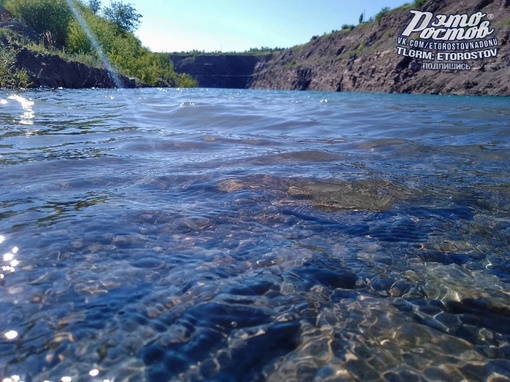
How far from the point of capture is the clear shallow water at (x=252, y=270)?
1.50 metres

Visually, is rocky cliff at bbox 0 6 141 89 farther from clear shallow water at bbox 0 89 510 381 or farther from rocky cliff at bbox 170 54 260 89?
rocky cliff at bbox 170 54 260 89

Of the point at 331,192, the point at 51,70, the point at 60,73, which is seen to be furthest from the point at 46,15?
the point at 331,192

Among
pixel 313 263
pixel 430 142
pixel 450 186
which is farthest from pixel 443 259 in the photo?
pixel 430 142

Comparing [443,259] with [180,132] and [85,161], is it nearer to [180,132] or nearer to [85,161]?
[85,161]

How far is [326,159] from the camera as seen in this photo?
4789 millimetres

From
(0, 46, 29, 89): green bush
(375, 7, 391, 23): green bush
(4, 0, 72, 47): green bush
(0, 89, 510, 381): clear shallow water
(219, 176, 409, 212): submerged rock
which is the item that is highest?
(375, 7, 391, 23): green bush

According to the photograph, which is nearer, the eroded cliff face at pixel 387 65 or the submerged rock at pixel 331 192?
the submerged rock at pixel 331 192

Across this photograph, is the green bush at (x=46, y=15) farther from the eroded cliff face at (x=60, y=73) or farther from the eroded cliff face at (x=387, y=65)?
the eroded cliff face at (x=387, y=65)

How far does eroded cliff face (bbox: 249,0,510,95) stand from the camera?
38250 millimetres

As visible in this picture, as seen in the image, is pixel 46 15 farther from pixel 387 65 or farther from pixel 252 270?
pixel 387 65

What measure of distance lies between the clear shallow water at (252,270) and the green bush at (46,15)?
106ft

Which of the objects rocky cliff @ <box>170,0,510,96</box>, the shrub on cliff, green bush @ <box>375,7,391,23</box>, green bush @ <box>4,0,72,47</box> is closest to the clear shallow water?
the shrub on cliff

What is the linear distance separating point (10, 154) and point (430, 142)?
5.52 metres

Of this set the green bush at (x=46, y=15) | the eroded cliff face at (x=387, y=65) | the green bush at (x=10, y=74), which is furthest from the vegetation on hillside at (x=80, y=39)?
the eroded cliff face at (x=387, y=65)
